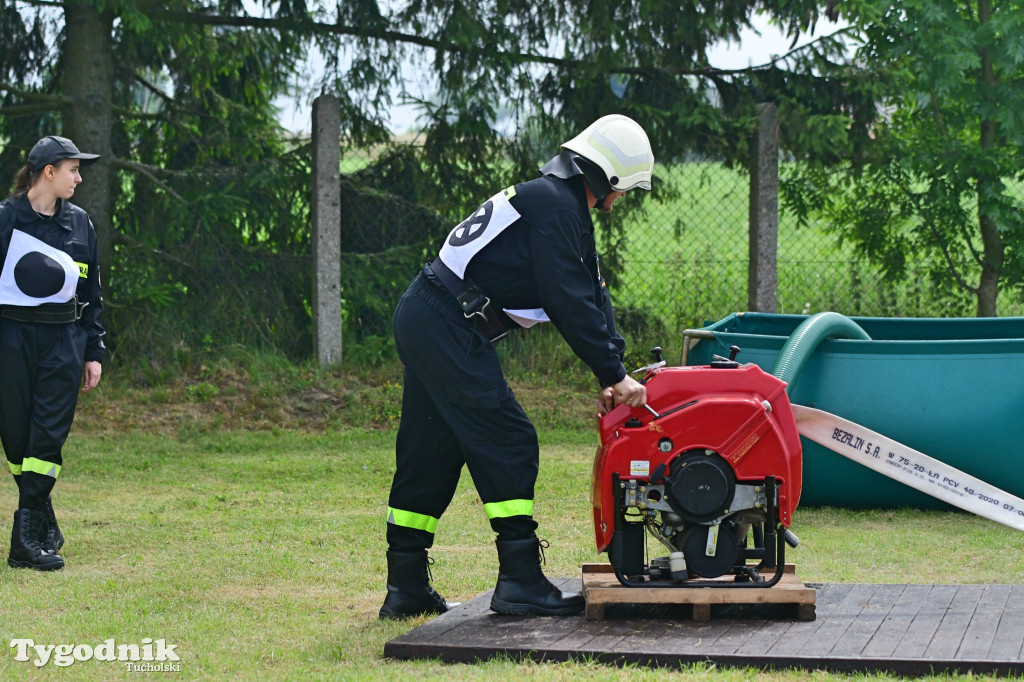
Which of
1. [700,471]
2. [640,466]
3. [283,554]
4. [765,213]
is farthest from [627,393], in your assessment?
[765,213]

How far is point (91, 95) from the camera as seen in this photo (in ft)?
31.6

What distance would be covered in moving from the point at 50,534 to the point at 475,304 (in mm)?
2582

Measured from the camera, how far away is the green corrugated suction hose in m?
5.87

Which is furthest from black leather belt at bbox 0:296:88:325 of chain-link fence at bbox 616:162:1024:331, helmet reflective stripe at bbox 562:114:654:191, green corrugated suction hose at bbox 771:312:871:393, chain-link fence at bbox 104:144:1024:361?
chain-link fence at bbox 616:162:1024:331

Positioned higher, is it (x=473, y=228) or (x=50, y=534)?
(x=473, y=228)

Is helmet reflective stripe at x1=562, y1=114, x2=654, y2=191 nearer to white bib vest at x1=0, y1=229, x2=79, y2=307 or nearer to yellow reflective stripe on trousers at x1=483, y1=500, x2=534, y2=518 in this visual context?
yellow reflective stripe on trousers at x1=483, y1=500, x2=534, y2=518

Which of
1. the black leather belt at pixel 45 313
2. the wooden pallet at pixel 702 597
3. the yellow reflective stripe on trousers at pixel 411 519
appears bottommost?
the wooden pallet at pixel 702 597

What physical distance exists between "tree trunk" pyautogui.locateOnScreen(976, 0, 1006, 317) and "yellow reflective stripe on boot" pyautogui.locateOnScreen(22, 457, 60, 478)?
24.9 ft

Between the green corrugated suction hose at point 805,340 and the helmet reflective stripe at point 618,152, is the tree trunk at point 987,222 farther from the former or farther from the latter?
the helmet reflective stripe at point 618,152

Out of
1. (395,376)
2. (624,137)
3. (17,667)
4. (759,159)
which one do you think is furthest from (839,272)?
(17,667)

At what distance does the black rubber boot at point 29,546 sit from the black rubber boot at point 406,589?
1.73 meters

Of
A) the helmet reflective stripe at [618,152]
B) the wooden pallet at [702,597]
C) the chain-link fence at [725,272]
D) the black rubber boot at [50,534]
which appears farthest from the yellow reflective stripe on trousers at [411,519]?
the chain-link fence at [725,272]

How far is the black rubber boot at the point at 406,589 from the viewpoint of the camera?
4.45 meters

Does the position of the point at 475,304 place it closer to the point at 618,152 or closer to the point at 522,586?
the point at 618,152
